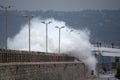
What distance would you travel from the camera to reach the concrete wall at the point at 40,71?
49.8 m

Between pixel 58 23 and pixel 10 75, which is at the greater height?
pixel 58 23

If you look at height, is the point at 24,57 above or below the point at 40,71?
above

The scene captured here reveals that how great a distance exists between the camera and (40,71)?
62375 mm

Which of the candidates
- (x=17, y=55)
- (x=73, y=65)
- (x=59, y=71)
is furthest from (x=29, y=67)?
(x=73, y=65)

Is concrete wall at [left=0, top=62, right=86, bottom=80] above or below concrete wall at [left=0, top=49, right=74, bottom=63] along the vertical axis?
below

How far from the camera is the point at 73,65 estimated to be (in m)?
88.3

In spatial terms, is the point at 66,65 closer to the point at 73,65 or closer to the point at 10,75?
the point at 73,65

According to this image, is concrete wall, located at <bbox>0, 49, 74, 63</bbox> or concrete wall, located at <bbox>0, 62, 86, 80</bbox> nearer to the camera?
concrete wall, located at <bbox>0, 62, 86, 80</bbox>

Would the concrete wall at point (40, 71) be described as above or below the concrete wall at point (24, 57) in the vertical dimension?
below

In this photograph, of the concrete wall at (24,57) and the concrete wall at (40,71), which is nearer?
the concrete wall at (40,71)

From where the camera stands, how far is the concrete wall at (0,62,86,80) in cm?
4981

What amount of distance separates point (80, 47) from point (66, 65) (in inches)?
1299

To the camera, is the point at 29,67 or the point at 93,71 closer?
the point at 29,67

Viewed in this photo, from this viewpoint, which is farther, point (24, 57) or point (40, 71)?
point (40, 71)
